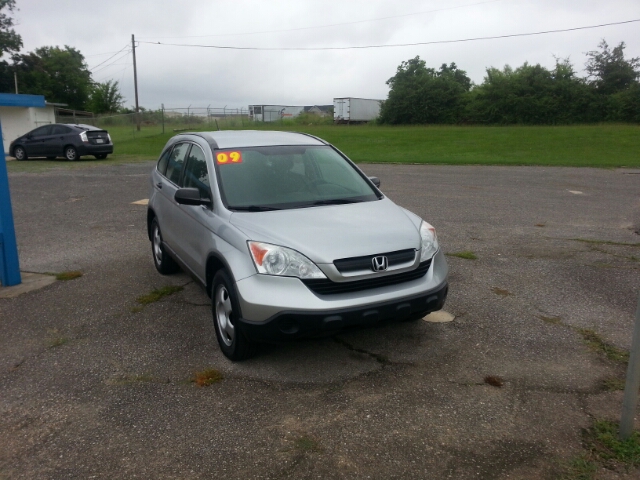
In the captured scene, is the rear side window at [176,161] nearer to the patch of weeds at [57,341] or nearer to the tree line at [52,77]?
the patch of weeds at [57,341]

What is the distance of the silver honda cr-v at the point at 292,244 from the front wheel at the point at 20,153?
2136 centimetres

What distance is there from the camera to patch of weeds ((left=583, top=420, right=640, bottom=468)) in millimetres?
3164

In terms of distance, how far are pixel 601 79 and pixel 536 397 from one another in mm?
55303

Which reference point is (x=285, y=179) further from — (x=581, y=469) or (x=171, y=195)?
(x=581, y=469)

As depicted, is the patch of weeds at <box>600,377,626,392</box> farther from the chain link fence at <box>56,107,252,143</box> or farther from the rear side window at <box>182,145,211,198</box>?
the chain link fence at <box>56,107,252,143</box>

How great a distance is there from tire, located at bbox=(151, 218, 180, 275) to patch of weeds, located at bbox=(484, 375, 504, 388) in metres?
3.74

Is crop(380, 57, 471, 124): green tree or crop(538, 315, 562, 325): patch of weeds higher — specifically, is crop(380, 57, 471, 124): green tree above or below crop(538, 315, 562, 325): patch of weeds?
above

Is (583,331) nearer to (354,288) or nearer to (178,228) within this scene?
(354,288)

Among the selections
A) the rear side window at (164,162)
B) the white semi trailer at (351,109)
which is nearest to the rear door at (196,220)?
the rear side window at (164,162)

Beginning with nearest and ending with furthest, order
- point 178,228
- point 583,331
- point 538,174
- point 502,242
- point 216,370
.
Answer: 1. point 216,370
2. point 583,331
3. point 178,228
4. point 502,242
5. point 538,174

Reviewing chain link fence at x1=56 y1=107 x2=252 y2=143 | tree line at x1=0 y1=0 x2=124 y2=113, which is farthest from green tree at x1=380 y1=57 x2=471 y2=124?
tree line at x1=0 y1=0 x2=124 y2=113

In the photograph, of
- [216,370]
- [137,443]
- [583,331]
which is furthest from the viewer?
[583,331]

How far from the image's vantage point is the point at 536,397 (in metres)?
3.88

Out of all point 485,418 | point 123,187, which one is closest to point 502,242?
point 485,418
